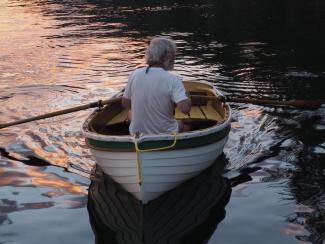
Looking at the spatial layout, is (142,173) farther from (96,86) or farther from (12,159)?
(96,86)

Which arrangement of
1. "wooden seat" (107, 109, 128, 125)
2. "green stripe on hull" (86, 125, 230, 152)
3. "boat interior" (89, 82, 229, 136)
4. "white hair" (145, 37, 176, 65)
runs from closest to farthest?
"green stripe on hull" (86, 125, 230, 152)
"white hair" (145, 37, 176, 65)
"boat interior" (89, 82, 229, 136)
"wooden seat" (107, 109, 128, 125)

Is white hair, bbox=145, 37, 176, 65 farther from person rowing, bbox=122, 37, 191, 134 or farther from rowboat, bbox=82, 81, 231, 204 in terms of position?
rowboat, bbox=82, 81, 231, 204

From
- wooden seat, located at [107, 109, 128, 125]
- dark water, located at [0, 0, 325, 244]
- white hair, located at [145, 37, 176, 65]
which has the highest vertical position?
white hair, located at [145, 37, 176, 65]

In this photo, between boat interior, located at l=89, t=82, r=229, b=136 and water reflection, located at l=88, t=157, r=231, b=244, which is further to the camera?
boat interior, located at l=89, t=82, r=229, b=136

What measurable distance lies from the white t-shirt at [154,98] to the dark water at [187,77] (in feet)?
4.92

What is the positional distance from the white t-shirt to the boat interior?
1.25m

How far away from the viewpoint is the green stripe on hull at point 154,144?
7.54 meters

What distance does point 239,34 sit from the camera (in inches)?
979

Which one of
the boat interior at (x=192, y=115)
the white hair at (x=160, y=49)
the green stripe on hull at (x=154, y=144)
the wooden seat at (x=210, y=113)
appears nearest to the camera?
the green stripe on hull at (x=154, y=144)

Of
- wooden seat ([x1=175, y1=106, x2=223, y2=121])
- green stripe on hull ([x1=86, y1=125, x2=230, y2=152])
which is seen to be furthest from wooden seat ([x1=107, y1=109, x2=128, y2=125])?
green stripe on hull ([x1=86, y1=125, x2=230, y2=152])

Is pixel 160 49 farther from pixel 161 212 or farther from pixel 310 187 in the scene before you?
pixel 310 187

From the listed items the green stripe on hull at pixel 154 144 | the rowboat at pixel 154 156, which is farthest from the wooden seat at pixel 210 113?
the green stripe on hull at pixel 154 144

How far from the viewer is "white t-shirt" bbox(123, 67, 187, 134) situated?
25.9 feet

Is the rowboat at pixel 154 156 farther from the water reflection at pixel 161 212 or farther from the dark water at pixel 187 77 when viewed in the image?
the dark water at pixel 187 77
